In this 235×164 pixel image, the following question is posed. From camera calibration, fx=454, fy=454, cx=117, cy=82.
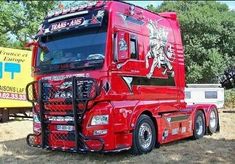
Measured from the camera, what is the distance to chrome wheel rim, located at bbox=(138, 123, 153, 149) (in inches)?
400

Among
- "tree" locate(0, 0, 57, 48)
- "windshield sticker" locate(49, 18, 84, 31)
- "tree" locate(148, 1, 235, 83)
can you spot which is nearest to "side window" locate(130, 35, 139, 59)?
"windshield sticker" locate(49, 18, 84, 31)

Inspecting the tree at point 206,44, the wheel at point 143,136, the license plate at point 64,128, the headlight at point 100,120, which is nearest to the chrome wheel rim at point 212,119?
the wheel at point 143,136

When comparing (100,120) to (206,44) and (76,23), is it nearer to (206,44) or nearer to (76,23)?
(76,23)

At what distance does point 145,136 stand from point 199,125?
3598 mm

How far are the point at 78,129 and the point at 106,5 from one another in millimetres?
2659

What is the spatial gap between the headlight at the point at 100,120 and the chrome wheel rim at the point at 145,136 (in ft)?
4.01

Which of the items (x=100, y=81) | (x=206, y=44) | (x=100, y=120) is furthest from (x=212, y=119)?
(x=206, y=44)

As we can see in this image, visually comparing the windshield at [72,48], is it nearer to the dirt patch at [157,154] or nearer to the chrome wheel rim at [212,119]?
the dirt patch at [157,154]

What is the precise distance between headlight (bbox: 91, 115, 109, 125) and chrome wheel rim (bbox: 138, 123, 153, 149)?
48.1 inches

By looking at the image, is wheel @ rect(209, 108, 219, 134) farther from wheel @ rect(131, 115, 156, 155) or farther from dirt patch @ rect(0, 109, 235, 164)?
wheel @ rect(131, 115, 156, 155)

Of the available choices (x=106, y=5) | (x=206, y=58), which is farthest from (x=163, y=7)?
(x=106, y=5)

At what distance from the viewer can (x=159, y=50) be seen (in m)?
11.1

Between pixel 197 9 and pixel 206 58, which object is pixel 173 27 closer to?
pixel 206 58

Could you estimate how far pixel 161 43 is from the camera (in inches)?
445
